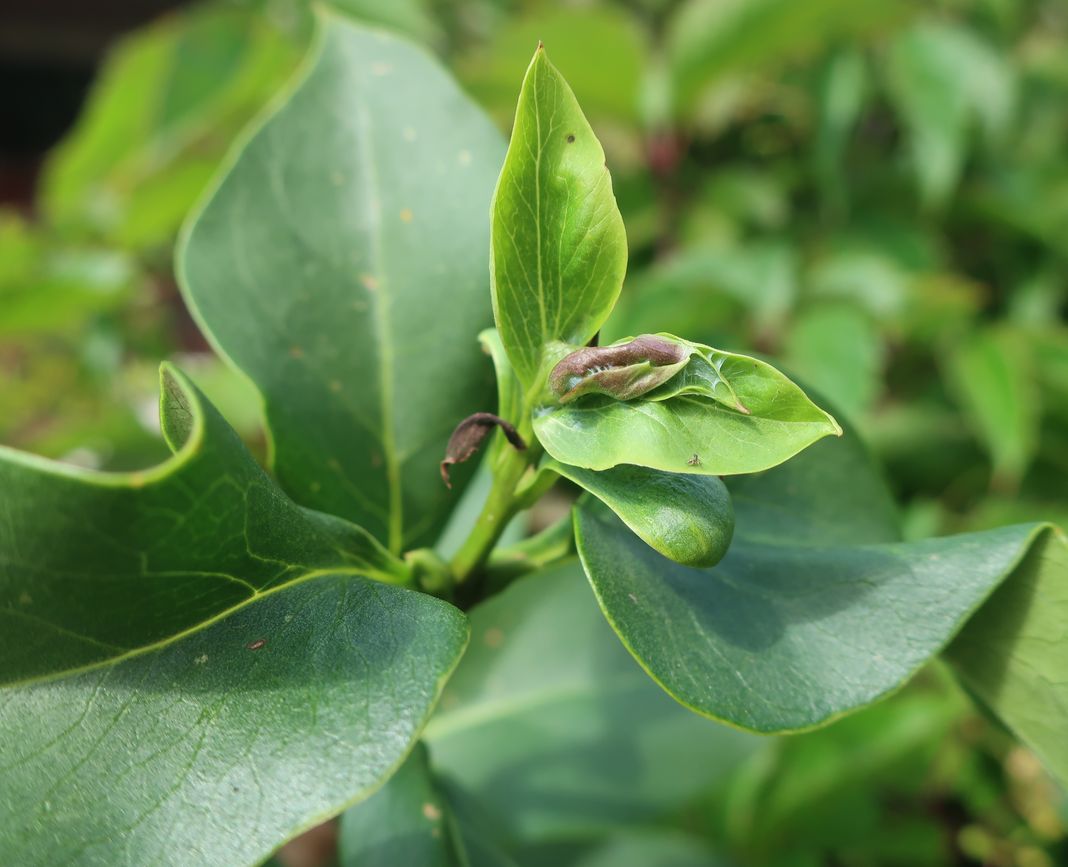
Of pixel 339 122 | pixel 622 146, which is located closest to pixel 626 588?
pixel 339 122

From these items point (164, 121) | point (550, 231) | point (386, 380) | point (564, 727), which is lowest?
point (564, 727)

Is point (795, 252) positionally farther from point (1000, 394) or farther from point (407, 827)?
point (407, 827)

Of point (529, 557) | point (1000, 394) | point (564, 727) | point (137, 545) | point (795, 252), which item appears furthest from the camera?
point (795, 252)

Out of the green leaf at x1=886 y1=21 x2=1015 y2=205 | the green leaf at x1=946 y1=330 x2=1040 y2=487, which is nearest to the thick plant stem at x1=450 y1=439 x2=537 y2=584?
the green leaf at x1=946 y1=330 x2=1040 y2=487

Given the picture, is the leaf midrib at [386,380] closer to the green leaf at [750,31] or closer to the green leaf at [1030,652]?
the green leaf at [1030,652]

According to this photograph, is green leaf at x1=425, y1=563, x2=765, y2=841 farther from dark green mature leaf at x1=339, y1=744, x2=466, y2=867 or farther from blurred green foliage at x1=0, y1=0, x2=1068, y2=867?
blurred green foliage at x1=0, y1=0, x2=1068, y2=867

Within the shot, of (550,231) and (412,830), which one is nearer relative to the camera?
(550,231)

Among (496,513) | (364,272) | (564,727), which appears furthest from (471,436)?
(564,727)

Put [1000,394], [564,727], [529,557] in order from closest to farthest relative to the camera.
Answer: [529,557]
[564,727]
[1000,394]
